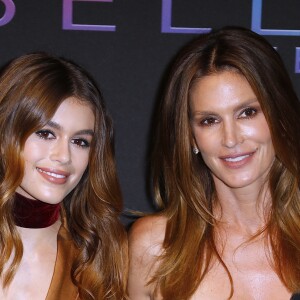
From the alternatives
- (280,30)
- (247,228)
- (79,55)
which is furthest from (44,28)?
(247,228)

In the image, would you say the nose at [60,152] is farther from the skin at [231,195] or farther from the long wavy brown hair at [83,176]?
the skin at [231,195]

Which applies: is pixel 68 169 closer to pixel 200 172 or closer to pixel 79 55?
pixel 200 172

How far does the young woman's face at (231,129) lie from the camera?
6.24 ft

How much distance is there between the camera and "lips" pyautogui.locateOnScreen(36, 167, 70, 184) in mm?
1901

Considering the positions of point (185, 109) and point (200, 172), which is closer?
point (185, 109)

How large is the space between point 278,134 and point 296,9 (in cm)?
82

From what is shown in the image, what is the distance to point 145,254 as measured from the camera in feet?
6.91

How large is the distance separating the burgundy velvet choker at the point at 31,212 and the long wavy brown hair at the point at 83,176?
3cm

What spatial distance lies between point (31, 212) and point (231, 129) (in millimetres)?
683

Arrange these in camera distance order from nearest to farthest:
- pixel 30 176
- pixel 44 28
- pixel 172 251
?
pixel 30 176 → pixel 172 251 → pixel 44 28

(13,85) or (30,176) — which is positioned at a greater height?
(13,85)

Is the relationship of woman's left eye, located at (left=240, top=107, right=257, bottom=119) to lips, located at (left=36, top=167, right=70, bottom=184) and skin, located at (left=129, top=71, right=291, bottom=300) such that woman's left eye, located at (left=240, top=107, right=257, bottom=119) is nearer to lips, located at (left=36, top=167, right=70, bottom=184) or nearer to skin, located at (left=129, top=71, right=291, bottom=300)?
skin, located at (left=129, top=71, right=291, bottom=300)

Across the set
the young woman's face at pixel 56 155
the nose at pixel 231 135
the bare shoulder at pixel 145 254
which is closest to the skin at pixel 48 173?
the young woman's face at pixel 56 155

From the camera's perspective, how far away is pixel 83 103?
2.01 metres
